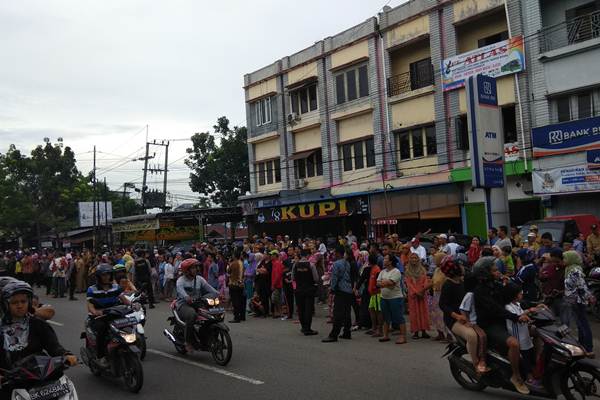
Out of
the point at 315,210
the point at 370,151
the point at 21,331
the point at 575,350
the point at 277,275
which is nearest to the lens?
the point at 21,331

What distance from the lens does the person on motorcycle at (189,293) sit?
9.52 metres

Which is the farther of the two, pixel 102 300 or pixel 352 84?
pixel 352 84

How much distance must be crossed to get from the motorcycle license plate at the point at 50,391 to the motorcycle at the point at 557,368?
436cm

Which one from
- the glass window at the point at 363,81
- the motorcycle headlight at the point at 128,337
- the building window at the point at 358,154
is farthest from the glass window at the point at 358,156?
the motorcycle headlight at the point at 128,337

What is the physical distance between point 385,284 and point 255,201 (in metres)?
23.8

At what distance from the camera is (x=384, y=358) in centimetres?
917

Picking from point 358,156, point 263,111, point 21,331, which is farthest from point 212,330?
point 263,111

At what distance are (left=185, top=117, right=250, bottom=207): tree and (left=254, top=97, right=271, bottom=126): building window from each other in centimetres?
1167

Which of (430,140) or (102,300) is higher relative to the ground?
(430,140)

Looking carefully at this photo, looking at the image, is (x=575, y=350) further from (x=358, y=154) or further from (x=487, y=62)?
(x=358, y=154)

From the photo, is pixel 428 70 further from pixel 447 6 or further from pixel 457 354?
A: pixel 457 354

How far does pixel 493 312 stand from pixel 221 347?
14.4 ft

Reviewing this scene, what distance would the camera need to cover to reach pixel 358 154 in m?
28.0

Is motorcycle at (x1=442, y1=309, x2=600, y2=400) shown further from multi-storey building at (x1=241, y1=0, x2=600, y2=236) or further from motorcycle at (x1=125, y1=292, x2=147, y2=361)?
multi-storey building at (x1=241, y1=0, x2=600, y2=236)
